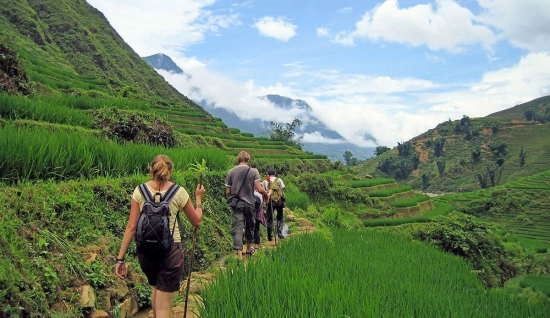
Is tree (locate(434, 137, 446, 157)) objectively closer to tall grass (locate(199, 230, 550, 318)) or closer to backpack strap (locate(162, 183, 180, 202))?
tall grass (locate(199, 230, 550, 318))

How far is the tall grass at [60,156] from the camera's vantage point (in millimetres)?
4633

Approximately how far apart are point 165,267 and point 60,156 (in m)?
2.87

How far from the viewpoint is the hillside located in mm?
78800

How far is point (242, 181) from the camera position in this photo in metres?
6.52

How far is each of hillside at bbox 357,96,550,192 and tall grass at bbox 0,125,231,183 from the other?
79970mm

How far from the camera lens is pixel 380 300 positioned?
4.25m

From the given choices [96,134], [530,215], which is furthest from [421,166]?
[96,134]

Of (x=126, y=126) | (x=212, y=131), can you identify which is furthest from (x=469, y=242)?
(x=212, y=131)

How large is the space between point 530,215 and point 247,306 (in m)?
51.9

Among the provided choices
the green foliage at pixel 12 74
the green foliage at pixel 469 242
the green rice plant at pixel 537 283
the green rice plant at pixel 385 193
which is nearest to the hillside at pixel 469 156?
the green rice plant at pixel 385 193

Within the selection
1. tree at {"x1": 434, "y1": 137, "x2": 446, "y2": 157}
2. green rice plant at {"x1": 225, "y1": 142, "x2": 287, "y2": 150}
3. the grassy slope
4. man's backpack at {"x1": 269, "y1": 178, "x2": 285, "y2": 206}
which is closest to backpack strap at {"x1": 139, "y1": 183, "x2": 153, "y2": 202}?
man's backpack at {"x1": 269, "y1": 178, "x2": 285, "y2": 206}

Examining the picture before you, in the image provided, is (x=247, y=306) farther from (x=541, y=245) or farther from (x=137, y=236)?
(x=541, y=245)

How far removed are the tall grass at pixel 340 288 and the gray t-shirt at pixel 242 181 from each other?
3.65ft

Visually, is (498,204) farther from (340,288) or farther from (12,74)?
(12,74)
